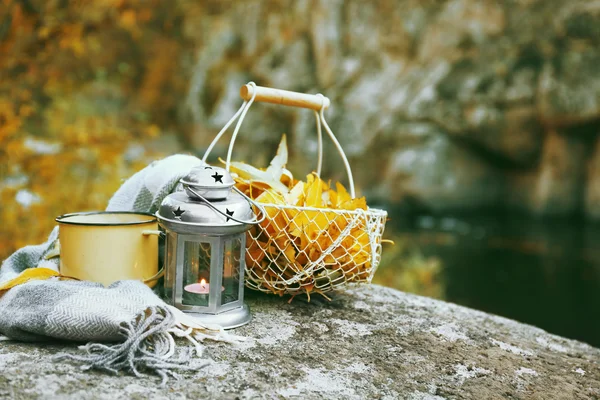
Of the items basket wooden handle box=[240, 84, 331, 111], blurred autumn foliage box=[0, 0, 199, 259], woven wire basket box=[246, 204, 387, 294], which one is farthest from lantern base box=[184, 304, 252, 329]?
blurred autumn foliage box=[0, 0, 199, 259]

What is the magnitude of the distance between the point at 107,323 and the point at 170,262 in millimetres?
212

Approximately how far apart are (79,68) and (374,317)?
3804mm

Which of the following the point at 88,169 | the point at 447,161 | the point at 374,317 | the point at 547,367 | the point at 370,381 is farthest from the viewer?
the point at 447,161

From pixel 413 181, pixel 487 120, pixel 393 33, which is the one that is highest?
pixel 393 33

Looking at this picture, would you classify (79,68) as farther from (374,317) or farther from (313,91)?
(374,317)

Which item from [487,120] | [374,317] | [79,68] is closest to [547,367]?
[374,317]

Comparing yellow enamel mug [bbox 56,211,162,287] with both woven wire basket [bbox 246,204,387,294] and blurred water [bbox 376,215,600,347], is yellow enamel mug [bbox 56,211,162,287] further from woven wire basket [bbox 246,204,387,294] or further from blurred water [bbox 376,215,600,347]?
blurred water [bbox 376,215,600,347]

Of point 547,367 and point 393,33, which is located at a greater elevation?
point 393,33

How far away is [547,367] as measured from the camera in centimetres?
103

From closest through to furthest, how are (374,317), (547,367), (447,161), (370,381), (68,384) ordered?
(68,384) < (370,381) < (547,367) < (374,317) < (447,161)

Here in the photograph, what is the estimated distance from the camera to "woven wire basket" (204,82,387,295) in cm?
108

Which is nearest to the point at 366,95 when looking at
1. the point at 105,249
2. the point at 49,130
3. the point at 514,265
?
the point at 514,265

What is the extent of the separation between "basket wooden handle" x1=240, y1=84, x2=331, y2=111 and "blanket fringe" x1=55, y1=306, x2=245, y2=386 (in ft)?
1.59

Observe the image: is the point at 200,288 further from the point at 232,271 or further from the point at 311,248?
the point at 311,248
